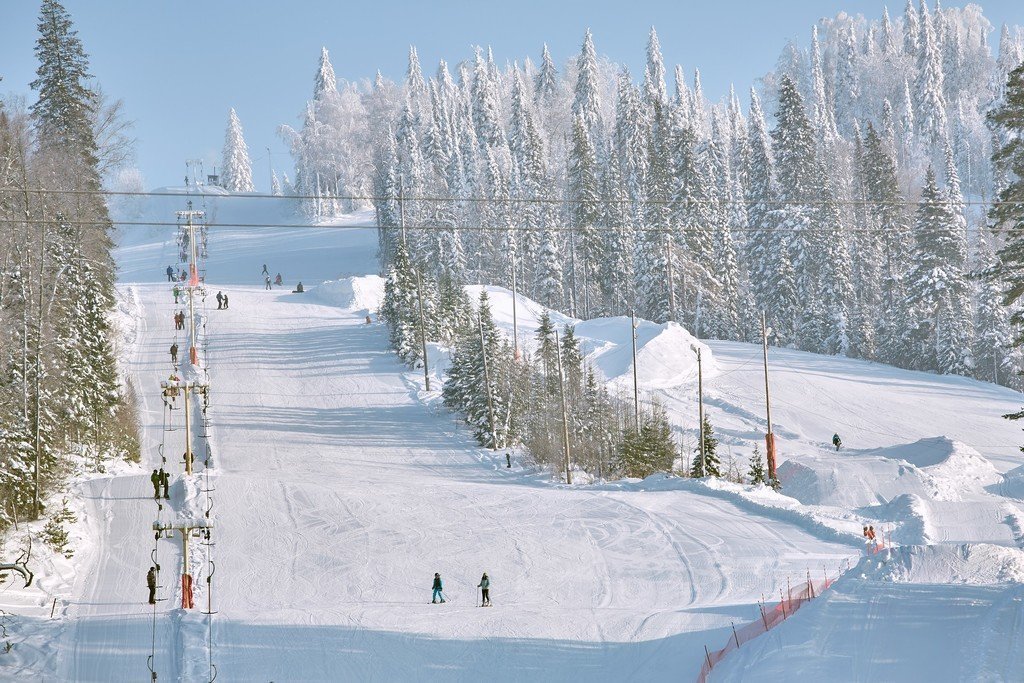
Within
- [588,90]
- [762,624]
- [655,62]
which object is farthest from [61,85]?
[655,62]

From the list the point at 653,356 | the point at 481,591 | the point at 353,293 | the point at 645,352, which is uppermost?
the point at 353,293

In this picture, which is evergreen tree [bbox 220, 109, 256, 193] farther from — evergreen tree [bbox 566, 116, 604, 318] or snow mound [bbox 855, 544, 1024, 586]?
snow mound [bbox 855, 544, 1024, 586]

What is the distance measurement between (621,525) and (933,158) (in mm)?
113766

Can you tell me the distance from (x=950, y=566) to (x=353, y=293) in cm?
5810

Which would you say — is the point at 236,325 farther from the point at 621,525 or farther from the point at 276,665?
the point at 276,665

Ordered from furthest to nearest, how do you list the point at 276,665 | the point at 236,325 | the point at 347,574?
the point at 236,325, the point at 347,574, the point at 276,665

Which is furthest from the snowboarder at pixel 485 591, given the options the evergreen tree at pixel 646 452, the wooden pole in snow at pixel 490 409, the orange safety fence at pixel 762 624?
the wooden pole in snow at pixel 490 409

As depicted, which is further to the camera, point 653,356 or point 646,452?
point 653,356

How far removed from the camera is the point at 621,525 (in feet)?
112

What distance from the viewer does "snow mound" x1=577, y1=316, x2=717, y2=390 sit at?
6034 centimetres

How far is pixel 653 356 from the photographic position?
61.5 m

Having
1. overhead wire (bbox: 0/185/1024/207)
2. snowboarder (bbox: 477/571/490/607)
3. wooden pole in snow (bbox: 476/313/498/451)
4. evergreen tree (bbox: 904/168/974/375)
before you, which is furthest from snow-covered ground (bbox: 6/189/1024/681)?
overhead wire (bbox: 0/185/1024/207)

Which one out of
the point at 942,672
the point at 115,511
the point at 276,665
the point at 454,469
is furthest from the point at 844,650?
the point at 454,469

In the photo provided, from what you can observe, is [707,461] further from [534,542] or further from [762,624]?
[762,624]
